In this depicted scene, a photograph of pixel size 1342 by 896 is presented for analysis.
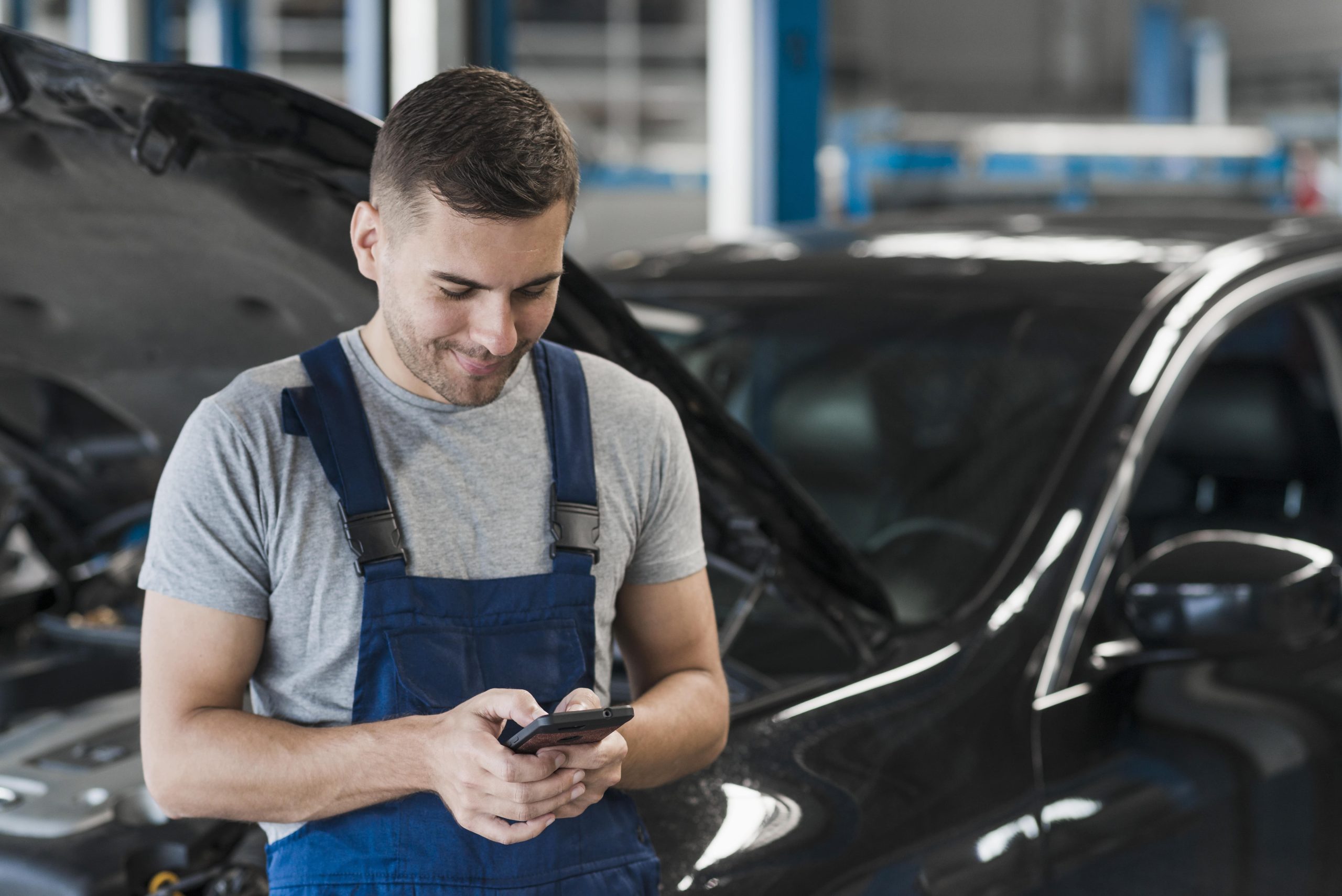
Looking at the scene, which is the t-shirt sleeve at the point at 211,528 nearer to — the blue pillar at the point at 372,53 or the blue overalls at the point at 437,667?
the blue overalls at the point at 437,667

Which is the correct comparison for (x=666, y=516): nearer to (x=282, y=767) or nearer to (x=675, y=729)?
(x=675, y=729)

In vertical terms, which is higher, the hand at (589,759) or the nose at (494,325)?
the nose at (494,325)

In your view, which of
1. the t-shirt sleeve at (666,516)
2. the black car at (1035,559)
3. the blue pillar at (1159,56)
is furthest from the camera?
the blue pillar at (1159,56)

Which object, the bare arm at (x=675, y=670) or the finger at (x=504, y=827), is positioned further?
the bare arm at (x=675, y=670)

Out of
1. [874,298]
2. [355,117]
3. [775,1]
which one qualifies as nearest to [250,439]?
[355,117]

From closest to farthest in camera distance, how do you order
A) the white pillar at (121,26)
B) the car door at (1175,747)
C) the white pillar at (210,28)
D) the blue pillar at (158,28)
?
the car door at (1175,747), the white pillar at (121,26), the blue pillar at (158,28), the white pillar at (210,28)

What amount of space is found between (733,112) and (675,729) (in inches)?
156

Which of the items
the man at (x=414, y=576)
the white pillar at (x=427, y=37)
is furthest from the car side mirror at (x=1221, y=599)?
the white pillar at (x=427, y=37)

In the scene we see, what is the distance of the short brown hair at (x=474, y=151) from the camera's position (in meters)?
1.12

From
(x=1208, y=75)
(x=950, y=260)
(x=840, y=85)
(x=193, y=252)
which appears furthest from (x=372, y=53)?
(x=840, y=85)

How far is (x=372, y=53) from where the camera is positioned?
4.00 meters

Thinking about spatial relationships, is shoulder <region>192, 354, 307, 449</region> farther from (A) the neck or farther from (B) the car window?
(B) the car window

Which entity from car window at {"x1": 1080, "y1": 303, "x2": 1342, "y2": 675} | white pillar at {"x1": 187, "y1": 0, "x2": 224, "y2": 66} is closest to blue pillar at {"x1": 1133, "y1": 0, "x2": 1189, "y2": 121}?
white pillar at {"x1": 187, "y1": 0, "x2": 224, "y2": 66}

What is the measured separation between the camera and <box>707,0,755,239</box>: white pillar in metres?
4.85
